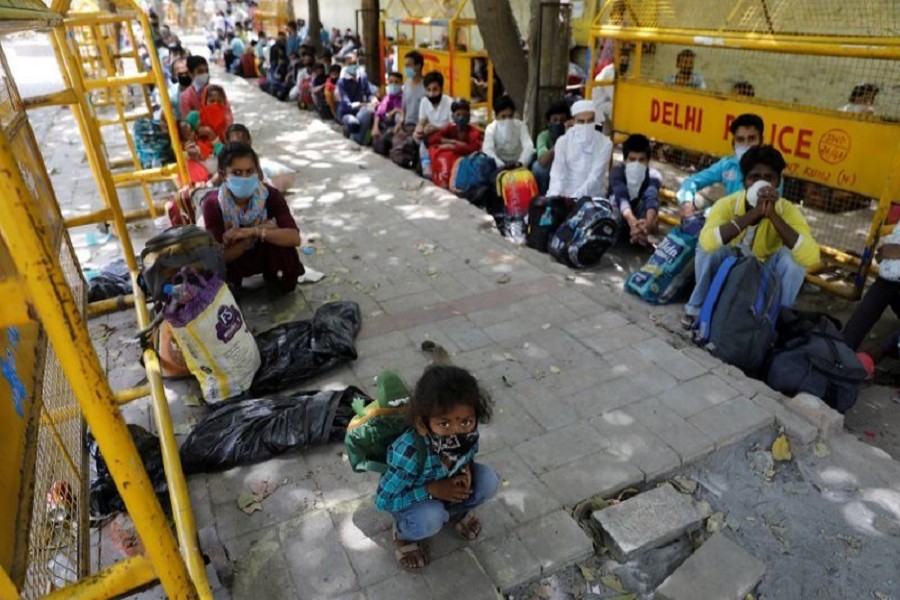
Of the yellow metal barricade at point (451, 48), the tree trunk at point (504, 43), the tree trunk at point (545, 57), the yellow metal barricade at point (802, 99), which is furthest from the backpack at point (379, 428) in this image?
the yellow metal barricade at point (451, 48)

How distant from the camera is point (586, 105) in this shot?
19.9ft

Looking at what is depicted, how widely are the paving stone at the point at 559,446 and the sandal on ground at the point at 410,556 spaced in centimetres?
79

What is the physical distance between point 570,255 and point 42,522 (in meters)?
4.58

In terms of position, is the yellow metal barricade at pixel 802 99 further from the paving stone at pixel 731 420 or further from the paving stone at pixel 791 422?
the paving stone at pixel 731 420

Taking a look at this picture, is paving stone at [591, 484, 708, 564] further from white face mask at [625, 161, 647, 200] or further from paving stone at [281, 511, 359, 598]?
white face mask at [625, 161, 647, 200]

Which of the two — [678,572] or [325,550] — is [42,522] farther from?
[678,572]

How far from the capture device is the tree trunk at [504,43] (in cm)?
739

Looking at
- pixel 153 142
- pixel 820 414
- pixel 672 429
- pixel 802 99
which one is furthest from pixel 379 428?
pixel 802 99

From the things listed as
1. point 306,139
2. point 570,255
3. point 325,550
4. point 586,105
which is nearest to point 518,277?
point 570,255

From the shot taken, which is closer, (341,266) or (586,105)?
(341,266)

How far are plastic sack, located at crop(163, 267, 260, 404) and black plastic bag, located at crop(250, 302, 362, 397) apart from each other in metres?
0.13

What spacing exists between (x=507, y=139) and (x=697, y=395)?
4.42 m

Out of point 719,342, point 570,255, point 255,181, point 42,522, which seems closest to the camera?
point 42,522

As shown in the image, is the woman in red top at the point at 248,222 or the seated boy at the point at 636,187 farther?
the seated boy at the point at 636,187
